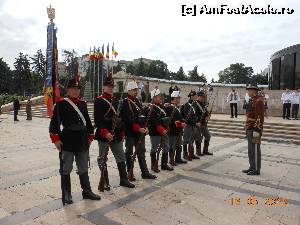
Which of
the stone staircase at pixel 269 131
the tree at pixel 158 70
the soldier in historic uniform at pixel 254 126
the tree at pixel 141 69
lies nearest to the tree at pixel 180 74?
the tree at pixel 158 70

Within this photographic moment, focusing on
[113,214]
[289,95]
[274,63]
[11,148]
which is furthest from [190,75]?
[113,214]

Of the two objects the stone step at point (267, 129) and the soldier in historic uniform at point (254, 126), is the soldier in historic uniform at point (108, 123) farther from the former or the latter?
the stone step at point (267, 129)

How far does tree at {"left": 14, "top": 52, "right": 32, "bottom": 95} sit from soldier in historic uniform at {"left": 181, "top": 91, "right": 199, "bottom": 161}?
68.4 m

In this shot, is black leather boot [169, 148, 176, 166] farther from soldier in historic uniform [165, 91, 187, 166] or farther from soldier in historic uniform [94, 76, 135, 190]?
soldier in historic uniform [94, 76, 135, 190]

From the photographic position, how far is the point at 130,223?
4270mm

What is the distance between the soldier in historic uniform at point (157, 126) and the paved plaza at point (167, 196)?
58 centimetres

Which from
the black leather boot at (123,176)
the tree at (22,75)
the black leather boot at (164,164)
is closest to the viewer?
the black leather boot at (123,176)

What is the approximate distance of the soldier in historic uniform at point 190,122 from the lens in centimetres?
851

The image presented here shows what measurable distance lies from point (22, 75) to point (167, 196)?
7506 cm

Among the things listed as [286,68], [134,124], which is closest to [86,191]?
[134,124]

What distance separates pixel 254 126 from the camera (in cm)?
714

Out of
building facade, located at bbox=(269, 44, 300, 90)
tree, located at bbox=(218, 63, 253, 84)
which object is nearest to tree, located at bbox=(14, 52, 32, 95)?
tree, located at bbox=(218, 63, 253, 84)

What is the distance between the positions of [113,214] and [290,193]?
347 centimetres

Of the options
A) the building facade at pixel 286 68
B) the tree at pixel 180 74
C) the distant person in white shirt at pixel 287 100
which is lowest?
the distant person in white shirt at pixel 287 100
